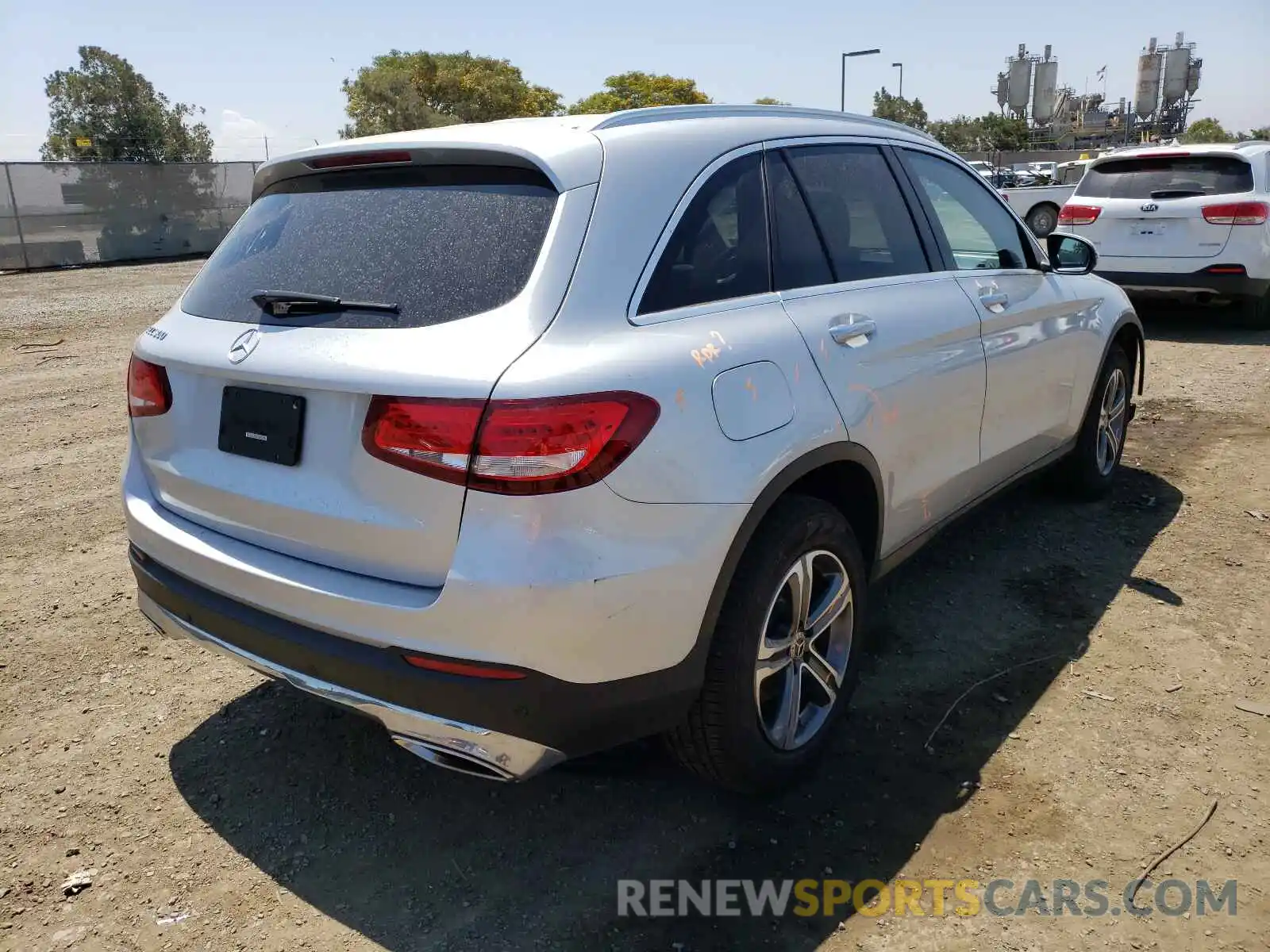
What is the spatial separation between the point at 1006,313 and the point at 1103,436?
1.65 m

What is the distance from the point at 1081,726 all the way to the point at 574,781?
1.62 metres

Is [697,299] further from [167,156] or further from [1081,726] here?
[167,156]

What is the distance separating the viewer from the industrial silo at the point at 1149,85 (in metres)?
109

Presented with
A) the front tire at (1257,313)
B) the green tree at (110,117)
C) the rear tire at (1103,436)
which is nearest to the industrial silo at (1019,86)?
the green tree at (110,117)

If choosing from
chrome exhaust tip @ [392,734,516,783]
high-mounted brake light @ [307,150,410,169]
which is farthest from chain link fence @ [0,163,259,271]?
chrome exhaust tip @ [392,734,516,783]

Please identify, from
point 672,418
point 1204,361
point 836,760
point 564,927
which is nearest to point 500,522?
point 672,418

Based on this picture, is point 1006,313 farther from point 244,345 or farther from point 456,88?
point 456,88

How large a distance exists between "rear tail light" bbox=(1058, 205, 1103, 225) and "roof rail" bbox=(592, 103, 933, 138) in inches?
285

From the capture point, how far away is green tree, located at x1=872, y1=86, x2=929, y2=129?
79.7 meters

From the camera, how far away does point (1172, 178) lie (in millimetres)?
9445

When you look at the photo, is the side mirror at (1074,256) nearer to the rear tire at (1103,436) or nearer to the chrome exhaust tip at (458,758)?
the rear tire at (1103,436)

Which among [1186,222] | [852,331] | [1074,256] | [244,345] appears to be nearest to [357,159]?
[244,345]

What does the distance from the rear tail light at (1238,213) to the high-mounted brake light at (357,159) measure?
29.2ft

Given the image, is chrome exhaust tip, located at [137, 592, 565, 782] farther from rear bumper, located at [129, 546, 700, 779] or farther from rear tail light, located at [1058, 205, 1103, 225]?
rear tail light, located at [1058, 205, 1103, 225]
